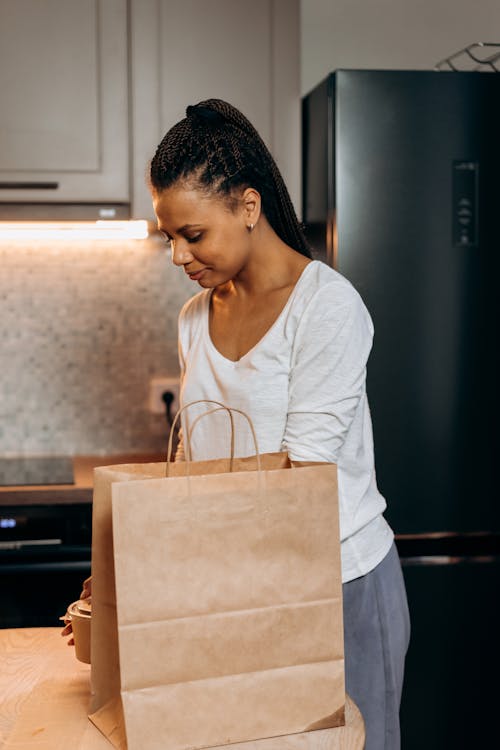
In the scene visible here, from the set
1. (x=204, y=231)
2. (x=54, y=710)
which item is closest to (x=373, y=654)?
(x=54, y=710)

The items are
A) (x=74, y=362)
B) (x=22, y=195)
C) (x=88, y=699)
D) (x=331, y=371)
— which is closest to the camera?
(x=88, y=699)

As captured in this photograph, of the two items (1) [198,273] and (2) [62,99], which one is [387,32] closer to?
(2) [62,99]

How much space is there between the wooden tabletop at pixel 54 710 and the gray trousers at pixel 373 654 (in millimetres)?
324

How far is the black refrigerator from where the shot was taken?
194cm

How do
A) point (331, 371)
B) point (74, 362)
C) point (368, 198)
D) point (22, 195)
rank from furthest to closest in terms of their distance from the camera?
point (74, 362)
point (22, 195)
point (368, 198)
point (331, 371)

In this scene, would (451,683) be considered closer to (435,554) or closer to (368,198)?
(435,554)

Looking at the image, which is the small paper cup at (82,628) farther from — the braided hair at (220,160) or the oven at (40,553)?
the oven at (40,553)

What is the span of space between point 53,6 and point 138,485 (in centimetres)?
163

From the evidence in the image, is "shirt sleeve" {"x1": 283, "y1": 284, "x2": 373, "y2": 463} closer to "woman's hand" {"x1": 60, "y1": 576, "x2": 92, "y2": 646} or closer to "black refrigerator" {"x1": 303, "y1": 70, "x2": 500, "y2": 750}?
"woman's hand" {"x1": 60, "y1": 576, "x2": 92, "y2": 646}

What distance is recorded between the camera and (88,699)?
A: 0.89m

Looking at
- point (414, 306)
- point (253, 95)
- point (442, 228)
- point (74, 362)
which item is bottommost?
point (74, 362)

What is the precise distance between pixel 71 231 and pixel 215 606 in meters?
1.78

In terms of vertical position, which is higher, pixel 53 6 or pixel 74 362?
pixel 53 6

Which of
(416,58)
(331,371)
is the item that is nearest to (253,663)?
(331,371)
